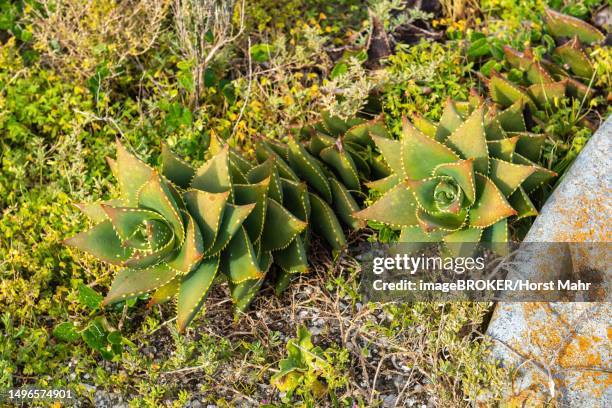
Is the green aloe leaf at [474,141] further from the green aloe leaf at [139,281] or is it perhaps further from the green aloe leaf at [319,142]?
the green aloe leaf at [139,281]

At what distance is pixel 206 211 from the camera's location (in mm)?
2854

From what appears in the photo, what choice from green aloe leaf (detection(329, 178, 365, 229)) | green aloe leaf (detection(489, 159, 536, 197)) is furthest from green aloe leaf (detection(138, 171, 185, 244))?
green aloe leaf (detection(489, 159, 536, 197))

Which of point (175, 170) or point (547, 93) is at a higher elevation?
point (175, 170)

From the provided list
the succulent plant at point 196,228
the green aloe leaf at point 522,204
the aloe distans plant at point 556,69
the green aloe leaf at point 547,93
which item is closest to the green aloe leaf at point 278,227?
the succulent plant at point 196,228

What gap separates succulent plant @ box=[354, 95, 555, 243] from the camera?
118 inches

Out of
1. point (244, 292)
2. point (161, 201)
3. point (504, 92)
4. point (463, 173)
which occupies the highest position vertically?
point (161, 201)

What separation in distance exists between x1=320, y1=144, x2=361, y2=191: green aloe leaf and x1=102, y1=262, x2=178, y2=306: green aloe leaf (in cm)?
102

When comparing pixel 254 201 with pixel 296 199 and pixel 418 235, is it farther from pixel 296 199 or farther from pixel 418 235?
pixel 418 235

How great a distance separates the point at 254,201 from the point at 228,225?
201 millimetres

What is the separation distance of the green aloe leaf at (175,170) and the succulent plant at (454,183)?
756 millimetres

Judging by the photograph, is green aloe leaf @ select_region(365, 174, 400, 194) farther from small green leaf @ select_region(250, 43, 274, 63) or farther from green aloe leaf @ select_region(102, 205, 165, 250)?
small green leaf @ select_region(250, 43, 274, 63)

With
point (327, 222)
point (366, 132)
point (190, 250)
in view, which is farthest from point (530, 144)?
point (190, 250)

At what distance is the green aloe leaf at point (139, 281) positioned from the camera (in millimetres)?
2871

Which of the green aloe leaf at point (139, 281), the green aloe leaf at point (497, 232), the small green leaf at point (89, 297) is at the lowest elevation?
the small green leaf at point (89, 297)
